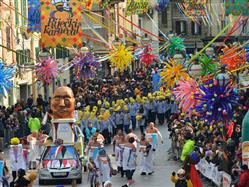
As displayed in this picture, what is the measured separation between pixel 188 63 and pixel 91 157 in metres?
12.8

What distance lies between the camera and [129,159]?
105 feet

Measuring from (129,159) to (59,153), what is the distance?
80.8 inches

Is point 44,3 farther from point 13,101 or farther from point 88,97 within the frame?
point 13,101

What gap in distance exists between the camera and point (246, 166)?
81.3 ft

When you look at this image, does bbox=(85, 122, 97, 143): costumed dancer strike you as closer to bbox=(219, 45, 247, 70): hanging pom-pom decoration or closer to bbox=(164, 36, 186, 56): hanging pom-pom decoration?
bbox=(219, 45, 247, 70): hanging pom-pom decoration

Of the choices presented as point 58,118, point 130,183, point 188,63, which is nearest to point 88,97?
point 188,63

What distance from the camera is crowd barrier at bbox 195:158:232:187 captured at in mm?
26775

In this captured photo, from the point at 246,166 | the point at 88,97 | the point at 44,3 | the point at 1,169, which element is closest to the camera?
the point at 246,166

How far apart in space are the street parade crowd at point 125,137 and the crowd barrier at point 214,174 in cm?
16

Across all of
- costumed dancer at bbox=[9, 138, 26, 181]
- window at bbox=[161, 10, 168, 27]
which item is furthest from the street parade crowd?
window at bbox=[161, 10, 168, 27]

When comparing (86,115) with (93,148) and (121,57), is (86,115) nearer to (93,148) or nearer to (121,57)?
(93,148)

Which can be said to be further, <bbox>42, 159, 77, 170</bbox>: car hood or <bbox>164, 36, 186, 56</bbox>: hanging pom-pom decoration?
<bbox>164, 36, 186, 56</bbox>: hanging pom-pom decoration

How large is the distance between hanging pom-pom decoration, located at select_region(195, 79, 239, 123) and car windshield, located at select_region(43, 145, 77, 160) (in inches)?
183

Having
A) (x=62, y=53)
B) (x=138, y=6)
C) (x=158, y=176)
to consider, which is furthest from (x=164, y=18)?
(x=158, y=176)
